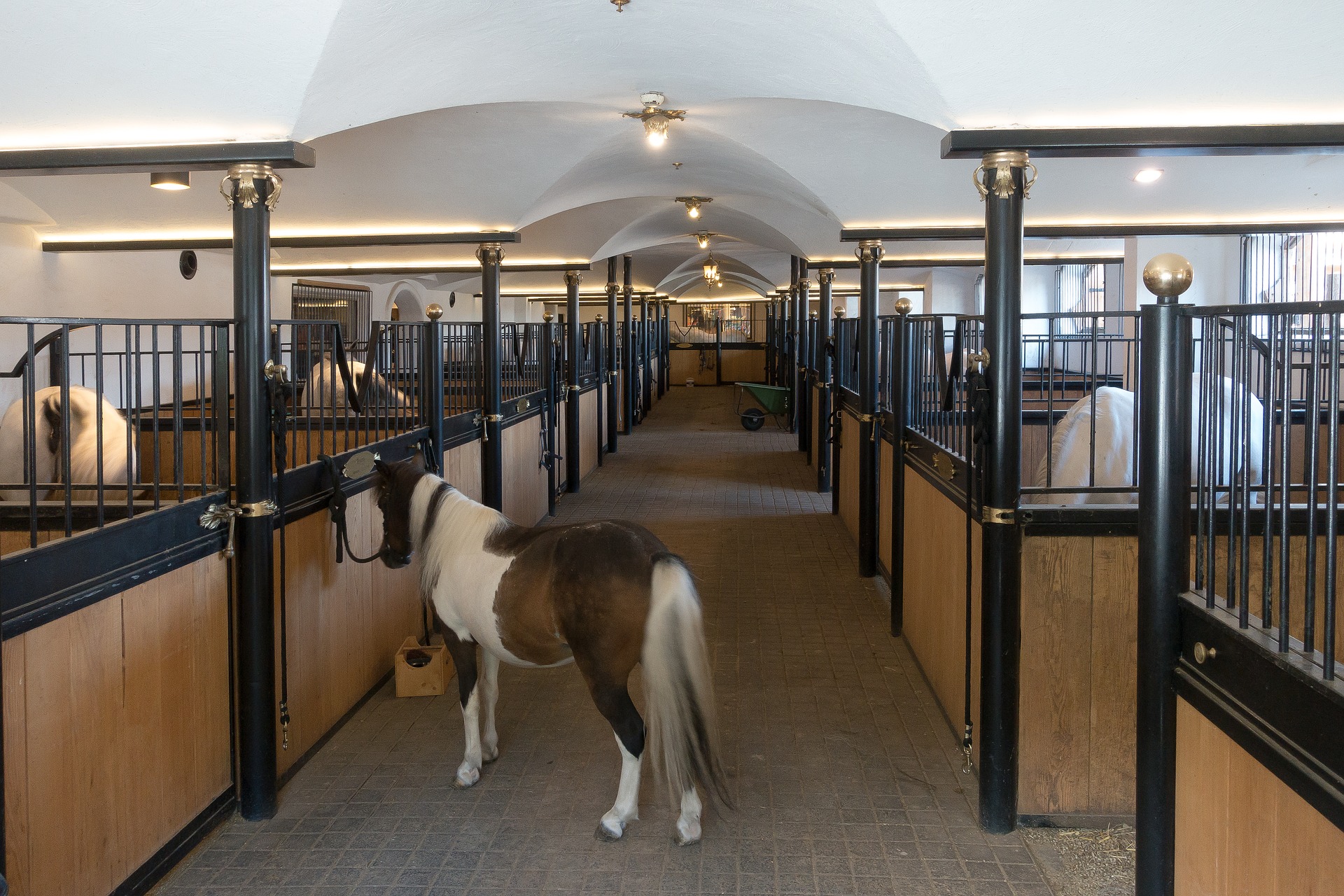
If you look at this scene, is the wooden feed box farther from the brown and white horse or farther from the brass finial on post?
the brass finial on post

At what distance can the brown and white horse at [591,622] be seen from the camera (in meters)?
3.12

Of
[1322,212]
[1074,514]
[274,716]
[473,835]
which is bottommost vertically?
[473,835]

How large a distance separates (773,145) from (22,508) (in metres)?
4.11

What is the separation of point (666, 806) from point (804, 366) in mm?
10966

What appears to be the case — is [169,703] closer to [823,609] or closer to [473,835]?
[473,835]

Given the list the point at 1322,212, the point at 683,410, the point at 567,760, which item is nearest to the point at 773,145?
the point at 1322,212

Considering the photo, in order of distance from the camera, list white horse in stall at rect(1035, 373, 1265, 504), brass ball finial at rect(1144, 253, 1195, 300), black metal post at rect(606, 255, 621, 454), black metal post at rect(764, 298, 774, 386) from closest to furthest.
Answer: brass ball finial at rect(1144, 253, 1195, 300), white horse in stall at rect(1035, 373, 1265, 504), black metal post at rect(606, 255, 621, 454), black metal post at rect(764, 298, 774, 386)

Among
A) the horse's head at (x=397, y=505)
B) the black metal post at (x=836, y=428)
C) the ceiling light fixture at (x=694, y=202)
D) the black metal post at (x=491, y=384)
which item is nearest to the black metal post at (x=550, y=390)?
the ceiling light fixture at (x=694, y=202)

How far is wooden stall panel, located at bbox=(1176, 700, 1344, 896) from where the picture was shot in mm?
1748

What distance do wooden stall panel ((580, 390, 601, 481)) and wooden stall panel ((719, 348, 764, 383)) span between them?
18.3 m

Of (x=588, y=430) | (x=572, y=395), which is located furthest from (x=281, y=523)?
(x=588, y=430)

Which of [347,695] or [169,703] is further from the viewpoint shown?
[347,695]

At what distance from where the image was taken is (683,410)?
73.0ft

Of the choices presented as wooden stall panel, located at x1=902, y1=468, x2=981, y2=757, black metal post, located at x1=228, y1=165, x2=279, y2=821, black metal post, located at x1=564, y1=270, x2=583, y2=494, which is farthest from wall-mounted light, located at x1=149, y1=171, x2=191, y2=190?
black metal post, located at x1=564, y1=270, x2=583, y2=494
